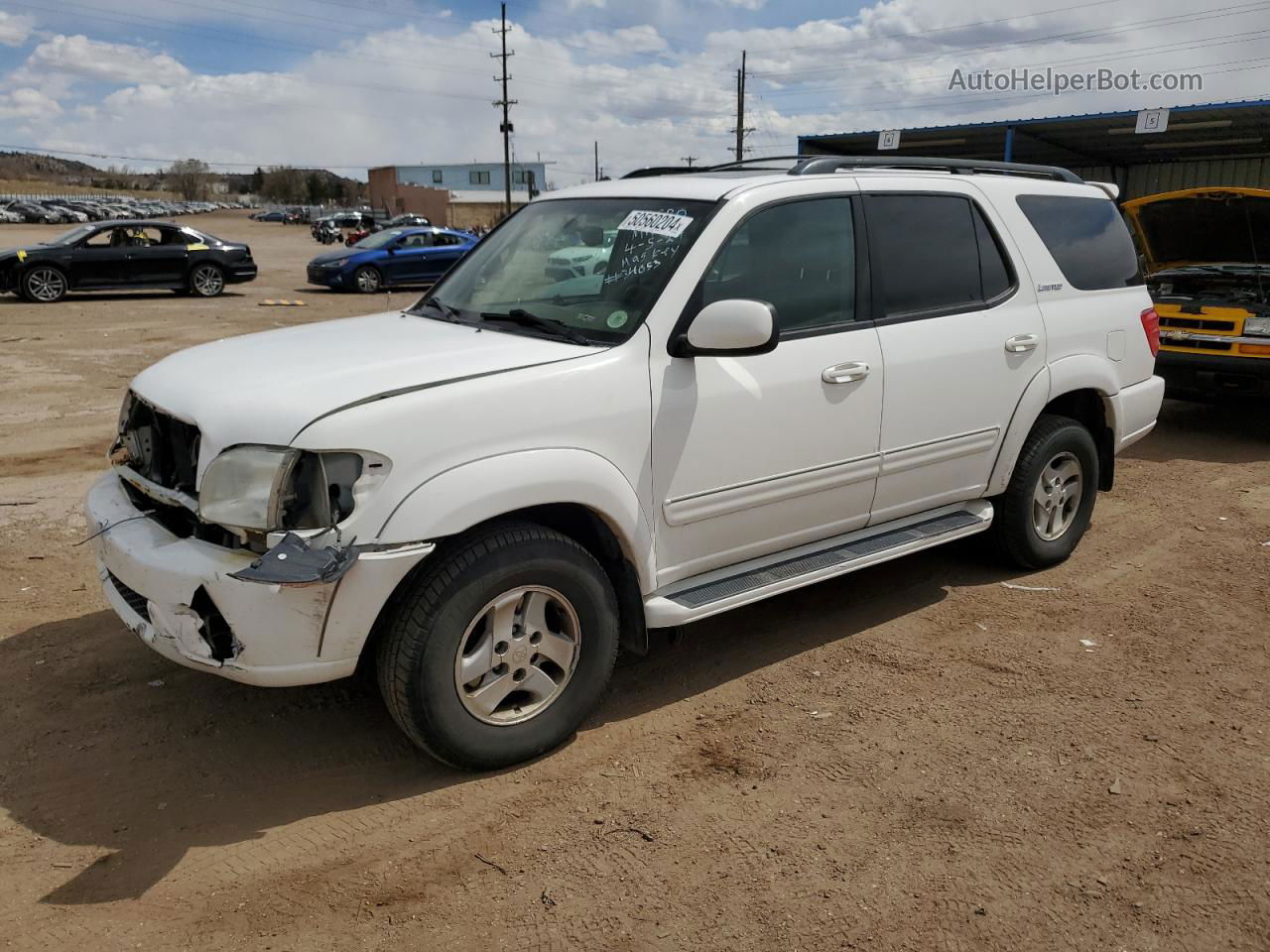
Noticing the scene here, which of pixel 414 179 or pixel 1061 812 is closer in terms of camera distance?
pixel 1061 812

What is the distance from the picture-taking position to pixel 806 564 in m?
4.11

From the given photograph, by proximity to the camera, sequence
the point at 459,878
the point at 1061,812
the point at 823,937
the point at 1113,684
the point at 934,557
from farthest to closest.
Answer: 1. the point at 934,557
2. the point at 1113,684
3. the point at 1061,812
4. the point at 459,878
5. the point at 823,937

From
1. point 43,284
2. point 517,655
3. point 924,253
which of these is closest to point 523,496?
point 517,655

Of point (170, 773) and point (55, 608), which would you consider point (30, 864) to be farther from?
point (55, 608)

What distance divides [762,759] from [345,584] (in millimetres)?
1558

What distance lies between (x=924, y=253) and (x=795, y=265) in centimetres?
80

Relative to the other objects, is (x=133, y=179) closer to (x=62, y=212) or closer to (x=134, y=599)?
(x=62, y=212)

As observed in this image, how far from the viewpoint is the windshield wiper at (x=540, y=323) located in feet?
11.9

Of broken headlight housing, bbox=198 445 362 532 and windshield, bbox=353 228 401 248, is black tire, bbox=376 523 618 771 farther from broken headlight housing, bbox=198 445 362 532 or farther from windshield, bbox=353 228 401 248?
windshield, bbox=353 228 401 248

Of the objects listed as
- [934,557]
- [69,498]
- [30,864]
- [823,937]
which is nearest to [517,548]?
[823,937]

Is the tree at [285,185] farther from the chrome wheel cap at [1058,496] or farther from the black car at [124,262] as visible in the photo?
the chrome wheel cap at [1058,496]

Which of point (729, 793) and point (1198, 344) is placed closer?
point (729, 793)

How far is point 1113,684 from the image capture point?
4121 mm

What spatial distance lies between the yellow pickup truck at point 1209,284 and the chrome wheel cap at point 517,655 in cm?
703
